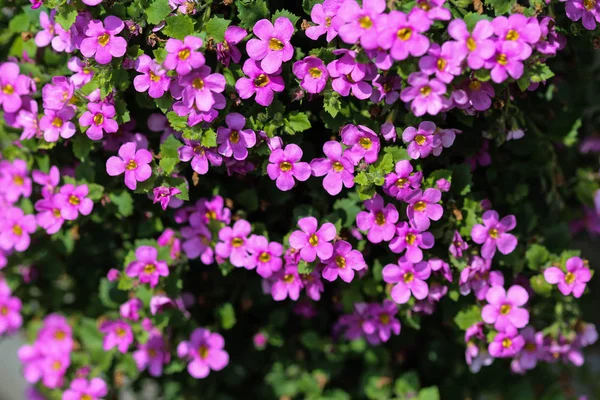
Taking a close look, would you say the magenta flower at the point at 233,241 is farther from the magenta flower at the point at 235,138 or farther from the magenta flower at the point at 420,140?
the magenta flower at the point at 420,140

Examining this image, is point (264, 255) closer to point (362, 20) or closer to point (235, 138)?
point (235, 138)

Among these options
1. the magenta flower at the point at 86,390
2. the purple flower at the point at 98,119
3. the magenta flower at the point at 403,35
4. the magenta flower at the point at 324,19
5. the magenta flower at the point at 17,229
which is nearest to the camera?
the magenta flower at the point at 403,35

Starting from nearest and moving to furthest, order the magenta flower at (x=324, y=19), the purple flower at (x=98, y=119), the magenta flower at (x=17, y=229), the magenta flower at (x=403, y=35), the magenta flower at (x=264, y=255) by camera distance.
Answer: the magenta flower at (x=403, y=35)
the magenta flower at (x=324, y=19)
the purple flower at (x=98, y=119)
the magenta flower at (x=264, y=255)
the magenta flower at (x=17, y=229)

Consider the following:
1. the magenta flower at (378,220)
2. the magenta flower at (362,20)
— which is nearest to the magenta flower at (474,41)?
the magenta flower at (362,20)

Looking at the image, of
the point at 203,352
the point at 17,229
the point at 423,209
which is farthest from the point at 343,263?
the point at 17,229

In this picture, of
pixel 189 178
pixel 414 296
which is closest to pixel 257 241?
pixel 189 178

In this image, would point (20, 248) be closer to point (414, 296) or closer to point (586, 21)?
point (414, 296)
